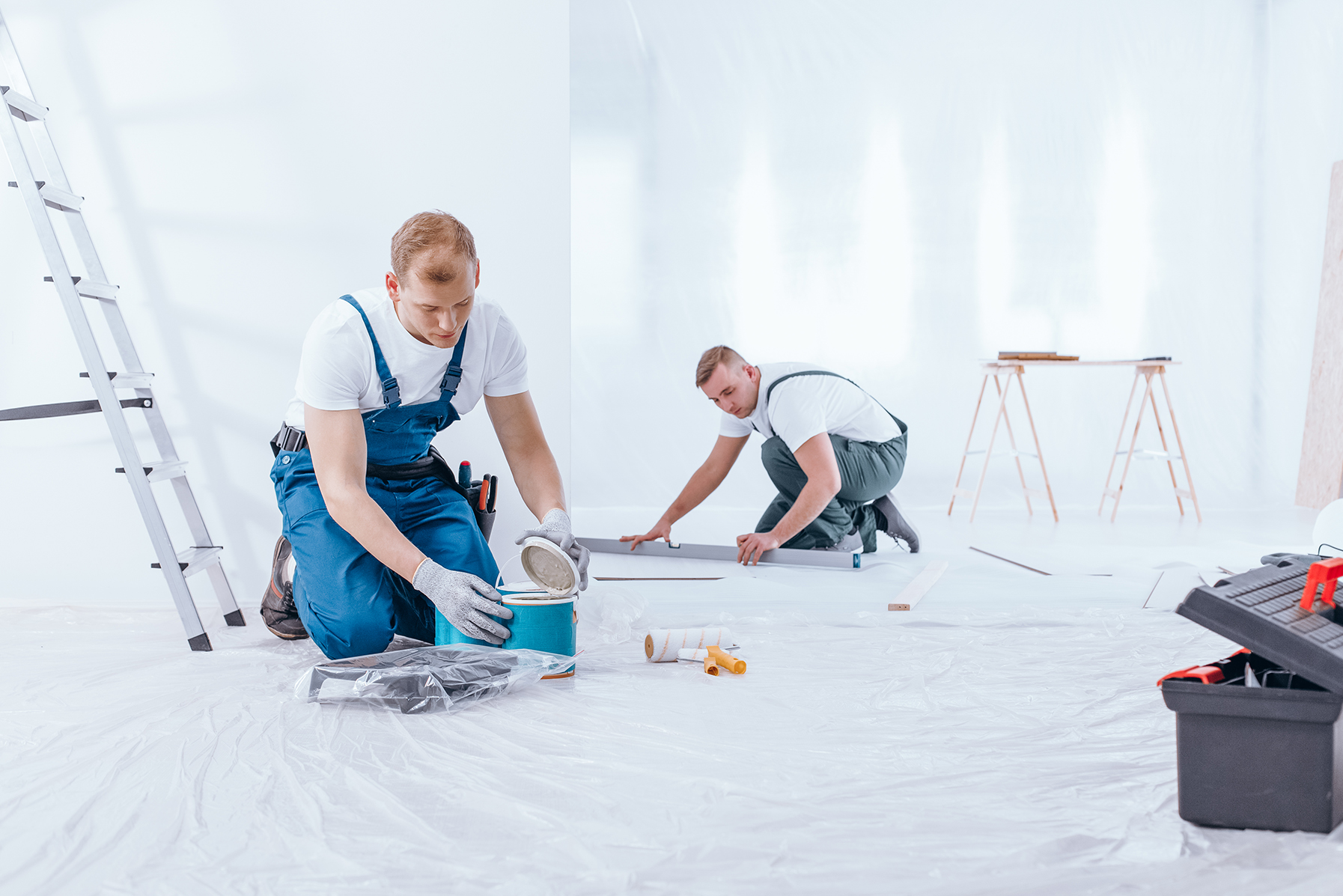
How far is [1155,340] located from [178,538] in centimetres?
517

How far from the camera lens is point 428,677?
158 centimetres

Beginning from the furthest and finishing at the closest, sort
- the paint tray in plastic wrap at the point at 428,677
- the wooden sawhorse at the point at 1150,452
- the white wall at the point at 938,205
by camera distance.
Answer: the white wall at the point at 938,205 < the wooden sawhorse at the point at 1150,452 < the paint tray in plastic wrap at the point at 428,677

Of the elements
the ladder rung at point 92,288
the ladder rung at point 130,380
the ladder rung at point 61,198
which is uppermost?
the ladder rung at point 61,198

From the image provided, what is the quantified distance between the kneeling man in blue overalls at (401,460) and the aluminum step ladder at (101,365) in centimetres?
23

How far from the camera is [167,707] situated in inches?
63.1

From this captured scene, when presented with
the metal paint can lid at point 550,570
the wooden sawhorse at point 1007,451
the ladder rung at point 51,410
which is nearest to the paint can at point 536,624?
the metal paint can lid at point 550,570

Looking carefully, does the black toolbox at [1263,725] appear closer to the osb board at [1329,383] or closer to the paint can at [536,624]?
the paint can at [536,624]

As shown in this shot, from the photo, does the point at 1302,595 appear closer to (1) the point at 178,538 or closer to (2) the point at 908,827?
(2) the point at 908,827

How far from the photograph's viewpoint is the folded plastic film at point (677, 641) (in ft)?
6.14

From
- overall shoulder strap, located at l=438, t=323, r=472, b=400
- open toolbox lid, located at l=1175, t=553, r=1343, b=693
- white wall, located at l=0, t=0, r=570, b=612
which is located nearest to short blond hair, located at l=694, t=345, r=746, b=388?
white wall, located at l=0, t=0, r=570, b=612

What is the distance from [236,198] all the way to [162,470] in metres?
0.82

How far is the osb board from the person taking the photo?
4.81 m

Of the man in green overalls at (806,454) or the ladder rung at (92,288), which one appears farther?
the man in green overalls at (806,454)

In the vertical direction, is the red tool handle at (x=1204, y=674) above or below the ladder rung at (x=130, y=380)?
below
